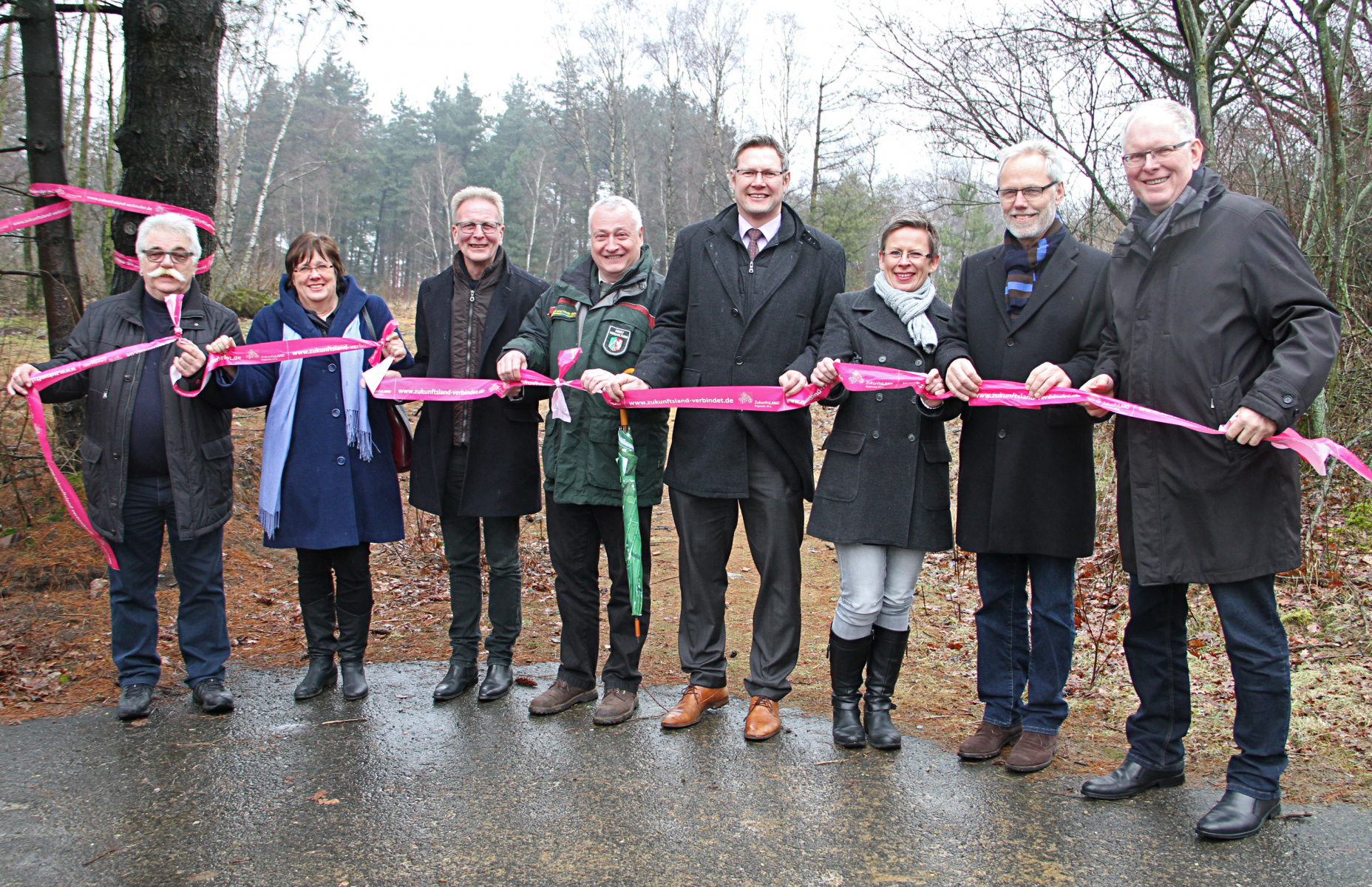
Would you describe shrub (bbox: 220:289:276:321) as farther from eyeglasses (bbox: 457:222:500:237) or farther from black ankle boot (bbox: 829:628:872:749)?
black ankle boot (bbox: 829:628:872:749)

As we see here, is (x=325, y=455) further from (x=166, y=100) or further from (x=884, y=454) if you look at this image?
(x=166, y=100)

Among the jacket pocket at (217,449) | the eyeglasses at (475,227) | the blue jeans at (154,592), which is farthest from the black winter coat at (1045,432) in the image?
the blue jeans at (154,592)

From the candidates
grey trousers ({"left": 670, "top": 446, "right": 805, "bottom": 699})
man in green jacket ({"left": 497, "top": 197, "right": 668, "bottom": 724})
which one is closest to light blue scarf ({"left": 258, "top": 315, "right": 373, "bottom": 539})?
man in green jacket ({"left": 497, "top": 197, "right": 668, "bottom": 724})

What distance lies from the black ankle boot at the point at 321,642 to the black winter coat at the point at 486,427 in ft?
2.46

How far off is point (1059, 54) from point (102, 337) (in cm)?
909

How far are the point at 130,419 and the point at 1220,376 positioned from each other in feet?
15.5

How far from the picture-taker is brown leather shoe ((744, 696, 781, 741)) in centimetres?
418

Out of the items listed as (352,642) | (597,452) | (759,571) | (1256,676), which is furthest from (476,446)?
(1256,676)

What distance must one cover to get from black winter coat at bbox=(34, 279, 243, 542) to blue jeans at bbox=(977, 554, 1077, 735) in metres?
3.69

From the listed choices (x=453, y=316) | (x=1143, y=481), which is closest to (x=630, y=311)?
(x=453, y=316)

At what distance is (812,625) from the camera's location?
6.48 meters

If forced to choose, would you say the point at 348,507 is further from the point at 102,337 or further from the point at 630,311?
the point at 630,311

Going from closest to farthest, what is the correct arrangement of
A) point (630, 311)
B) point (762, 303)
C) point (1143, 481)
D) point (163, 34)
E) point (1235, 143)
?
point (1143, 481) → point (762, 303) → point (630, 311) → point (163, 34) → point (1235, 143)

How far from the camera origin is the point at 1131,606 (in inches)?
146
